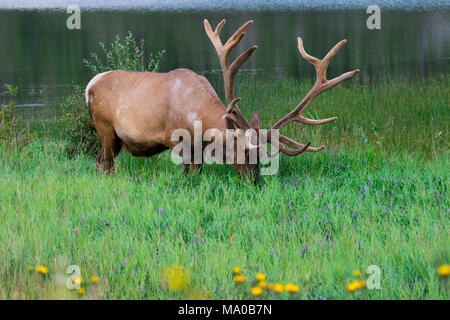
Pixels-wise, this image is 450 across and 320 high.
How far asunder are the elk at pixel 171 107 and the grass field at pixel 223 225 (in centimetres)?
36

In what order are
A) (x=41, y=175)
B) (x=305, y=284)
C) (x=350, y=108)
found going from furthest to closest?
(x=350, y=108) → (x=41, y=175) → (x=305, y=284)

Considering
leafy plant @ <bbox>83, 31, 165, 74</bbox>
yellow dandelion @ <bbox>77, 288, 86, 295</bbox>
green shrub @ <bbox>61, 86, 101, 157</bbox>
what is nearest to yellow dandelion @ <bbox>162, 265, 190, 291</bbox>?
yellow dandelion @ <bbox>77, 288, 86, 295</bbox>

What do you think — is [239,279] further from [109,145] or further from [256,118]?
[109,145]

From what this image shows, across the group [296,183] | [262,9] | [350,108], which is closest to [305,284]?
[296,183]

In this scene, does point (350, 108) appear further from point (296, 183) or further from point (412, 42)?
point (412, 42)

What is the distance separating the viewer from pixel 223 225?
4727 mm

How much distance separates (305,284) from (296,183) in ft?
7.44

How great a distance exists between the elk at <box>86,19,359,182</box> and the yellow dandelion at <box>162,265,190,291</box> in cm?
202

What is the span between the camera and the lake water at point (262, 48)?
706 inches

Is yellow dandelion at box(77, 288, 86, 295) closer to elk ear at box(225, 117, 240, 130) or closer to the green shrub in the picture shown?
elk ear at box(225, 117, 240, 130)

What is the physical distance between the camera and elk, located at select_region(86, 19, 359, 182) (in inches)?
222

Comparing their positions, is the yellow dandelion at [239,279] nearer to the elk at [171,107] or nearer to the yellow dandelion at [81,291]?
the yellow dandelion at [81,291]

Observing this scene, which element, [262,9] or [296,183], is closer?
[296,183]

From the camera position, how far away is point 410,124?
9547 millimetres
